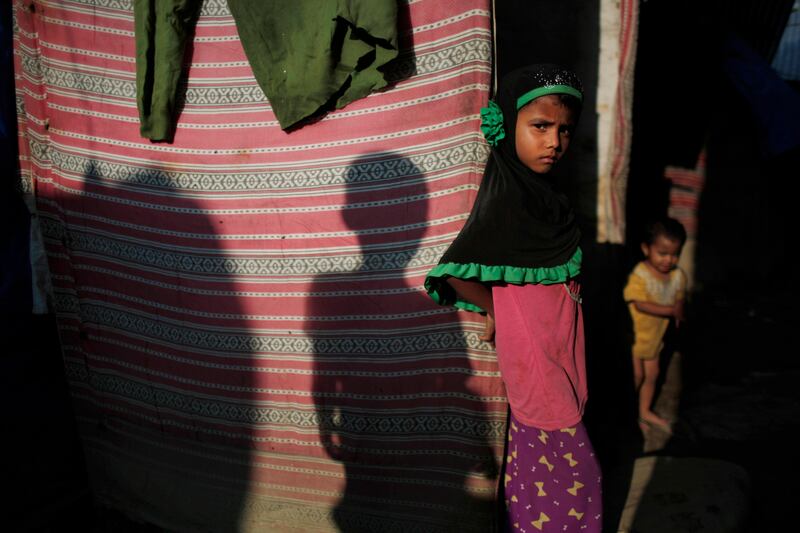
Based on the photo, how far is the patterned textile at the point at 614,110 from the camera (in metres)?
2.72

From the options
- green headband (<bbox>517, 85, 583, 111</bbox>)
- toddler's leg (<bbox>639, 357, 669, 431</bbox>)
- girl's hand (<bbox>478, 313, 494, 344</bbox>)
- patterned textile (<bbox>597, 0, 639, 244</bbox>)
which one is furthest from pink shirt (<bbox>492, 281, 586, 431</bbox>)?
toddler's leg (<bbox>639, 357, 669, 431</bbox>)

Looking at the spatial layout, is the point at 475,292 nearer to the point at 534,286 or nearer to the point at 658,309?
the point at 534,286

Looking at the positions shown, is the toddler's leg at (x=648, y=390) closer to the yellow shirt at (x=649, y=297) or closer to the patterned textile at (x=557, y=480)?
the yellow shirt at (x=649, y=297)

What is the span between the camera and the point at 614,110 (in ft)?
9.13

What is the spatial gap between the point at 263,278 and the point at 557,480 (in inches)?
56.7

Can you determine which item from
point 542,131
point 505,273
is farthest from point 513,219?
point 542,131

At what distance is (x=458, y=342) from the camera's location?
2113 millimetres

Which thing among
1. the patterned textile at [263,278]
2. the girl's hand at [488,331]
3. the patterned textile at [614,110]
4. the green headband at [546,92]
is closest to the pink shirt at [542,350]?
the girl's hand at [488,331]

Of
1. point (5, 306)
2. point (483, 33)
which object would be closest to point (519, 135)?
point (483, 33)

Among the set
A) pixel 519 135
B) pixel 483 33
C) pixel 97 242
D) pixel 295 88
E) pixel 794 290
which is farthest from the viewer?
pixel 794 290

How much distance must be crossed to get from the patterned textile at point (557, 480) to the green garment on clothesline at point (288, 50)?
141 centimetres

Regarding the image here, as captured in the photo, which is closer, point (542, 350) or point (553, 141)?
point (553, 141)

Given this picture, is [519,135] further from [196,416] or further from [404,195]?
[196,416]

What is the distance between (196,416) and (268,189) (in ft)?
4.00
